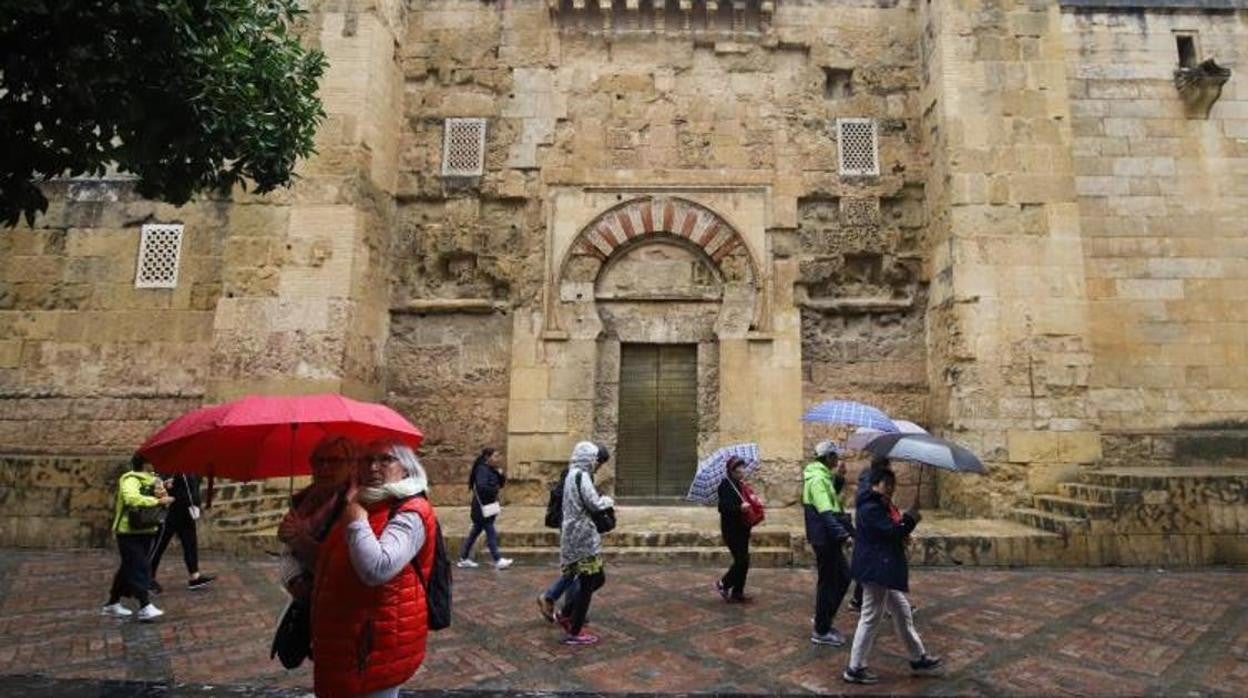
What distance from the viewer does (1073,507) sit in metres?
8.42

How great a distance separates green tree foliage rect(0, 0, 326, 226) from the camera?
412cm

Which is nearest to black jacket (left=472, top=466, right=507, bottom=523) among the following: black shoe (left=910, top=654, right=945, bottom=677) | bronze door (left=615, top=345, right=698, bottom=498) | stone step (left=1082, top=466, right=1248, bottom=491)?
bronze door (left=615, top=345, right=698, bottom=498)

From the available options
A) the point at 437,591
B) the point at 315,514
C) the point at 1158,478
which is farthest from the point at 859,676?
the point at 1158,478

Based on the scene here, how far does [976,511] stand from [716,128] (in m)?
6.96

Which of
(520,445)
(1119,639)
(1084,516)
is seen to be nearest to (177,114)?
(520,445)

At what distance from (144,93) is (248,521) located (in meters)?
5.61

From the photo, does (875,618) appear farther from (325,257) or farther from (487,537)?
(325,257)

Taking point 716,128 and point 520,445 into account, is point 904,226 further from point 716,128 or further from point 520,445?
point 520,445

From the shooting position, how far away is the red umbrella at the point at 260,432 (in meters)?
2.59

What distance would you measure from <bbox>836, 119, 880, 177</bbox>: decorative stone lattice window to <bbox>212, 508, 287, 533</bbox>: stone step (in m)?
9.75

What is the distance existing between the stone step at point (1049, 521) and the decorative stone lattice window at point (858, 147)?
18.4 ft

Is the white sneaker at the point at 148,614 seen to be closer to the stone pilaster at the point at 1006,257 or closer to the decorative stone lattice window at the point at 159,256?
the decorative stone lattice window at the point at 159,256

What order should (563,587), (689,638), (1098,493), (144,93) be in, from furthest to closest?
(1098,493) → (563,587) → (689,638) → (144,93)

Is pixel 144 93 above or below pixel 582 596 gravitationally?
above
